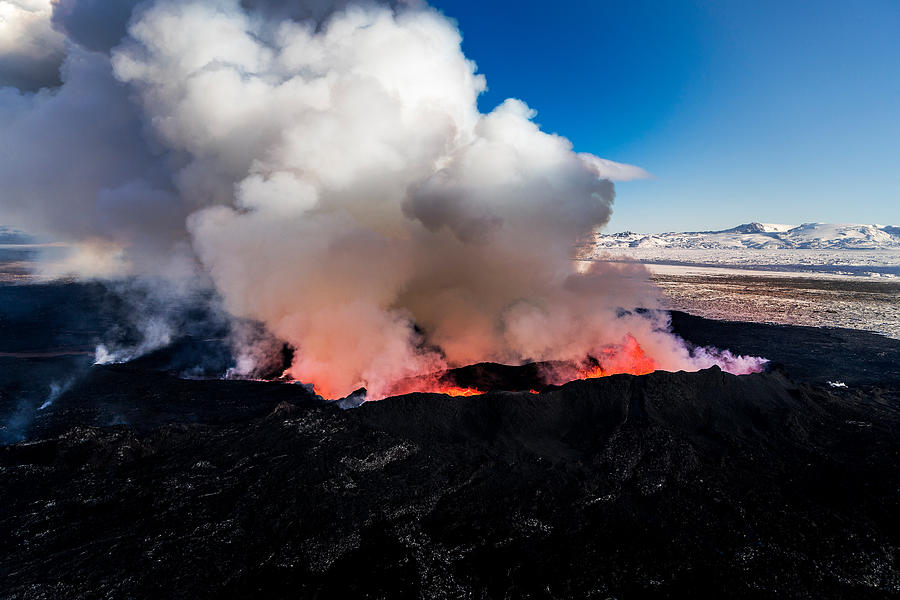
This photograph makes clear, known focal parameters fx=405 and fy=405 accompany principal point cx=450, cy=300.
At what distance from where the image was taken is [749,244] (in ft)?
585

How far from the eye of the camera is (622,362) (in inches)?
661

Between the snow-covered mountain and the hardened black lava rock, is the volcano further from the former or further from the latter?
the snow-covered mountain

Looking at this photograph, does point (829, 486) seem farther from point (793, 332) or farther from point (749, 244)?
point (749, 244)

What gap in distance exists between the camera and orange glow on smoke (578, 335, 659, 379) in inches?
649

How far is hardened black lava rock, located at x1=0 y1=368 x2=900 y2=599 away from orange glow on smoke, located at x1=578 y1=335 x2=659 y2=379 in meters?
3.57

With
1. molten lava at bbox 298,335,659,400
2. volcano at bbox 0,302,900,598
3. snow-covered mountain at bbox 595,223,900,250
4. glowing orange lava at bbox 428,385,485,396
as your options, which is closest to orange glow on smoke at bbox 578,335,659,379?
molten lava at bbox 298,335,659,400

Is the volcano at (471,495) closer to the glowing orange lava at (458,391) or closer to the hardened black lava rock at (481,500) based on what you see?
the hardened black lava rock at (481,500)

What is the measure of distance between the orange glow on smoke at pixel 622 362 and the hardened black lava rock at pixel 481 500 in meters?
3.57

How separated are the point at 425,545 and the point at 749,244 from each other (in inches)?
8581

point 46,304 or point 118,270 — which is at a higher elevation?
point 118,270

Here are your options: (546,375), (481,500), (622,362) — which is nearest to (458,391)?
(546,375)

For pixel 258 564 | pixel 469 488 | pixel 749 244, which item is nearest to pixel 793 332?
pixel 469 488

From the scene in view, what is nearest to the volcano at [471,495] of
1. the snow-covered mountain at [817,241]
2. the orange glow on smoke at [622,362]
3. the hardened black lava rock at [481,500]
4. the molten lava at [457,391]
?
the hardened black lava rock at [481,500]

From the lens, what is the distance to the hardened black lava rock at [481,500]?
6.84 metres
